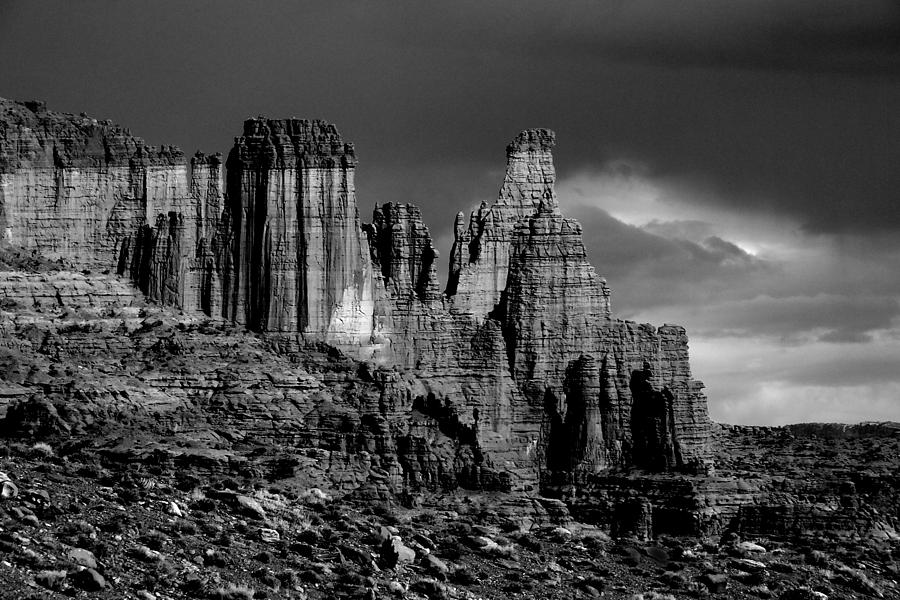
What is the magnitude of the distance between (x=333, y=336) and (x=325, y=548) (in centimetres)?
2909

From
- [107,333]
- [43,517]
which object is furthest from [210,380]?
[43,517]

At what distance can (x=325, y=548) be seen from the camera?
449 feet

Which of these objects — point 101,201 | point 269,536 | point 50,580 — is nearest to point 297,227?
point 101,201

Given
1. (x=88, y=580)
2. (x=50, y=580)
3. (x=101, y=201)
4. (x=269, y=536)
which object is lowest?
A: (x=50, y=580)

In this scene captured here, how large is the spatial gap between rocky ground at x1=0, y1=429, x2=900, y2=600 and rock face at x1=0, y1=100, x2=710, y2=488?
24.4 feet

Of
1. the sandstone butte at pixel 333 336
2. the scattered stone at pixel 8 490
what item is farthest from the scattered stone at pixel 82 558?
the sandstone butte at pixel 333 336

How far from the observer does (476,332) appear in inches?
6762

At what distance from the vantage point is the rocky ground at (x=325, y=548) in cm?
12444

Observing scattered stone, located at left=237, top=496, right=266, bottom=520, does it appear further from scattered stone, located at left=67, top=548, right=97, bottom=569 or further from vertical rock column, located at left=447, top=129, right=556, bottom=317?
vertical rock column, located at left=447, top=129, right=556, bottom=317

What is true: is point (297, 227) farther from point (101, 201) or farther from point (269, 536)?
point (269, 536)

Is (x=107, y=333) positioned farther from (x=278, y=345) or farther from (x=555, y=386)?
(x=555, y=386)

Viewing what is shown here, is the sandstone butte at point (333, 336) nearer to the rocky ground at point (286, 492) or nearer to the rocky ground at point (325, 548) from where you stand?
the rocky ground at point (286, 492)

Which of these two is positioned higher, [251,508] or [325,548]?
[251,508]

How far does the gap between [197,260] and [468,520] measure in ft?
70.1
